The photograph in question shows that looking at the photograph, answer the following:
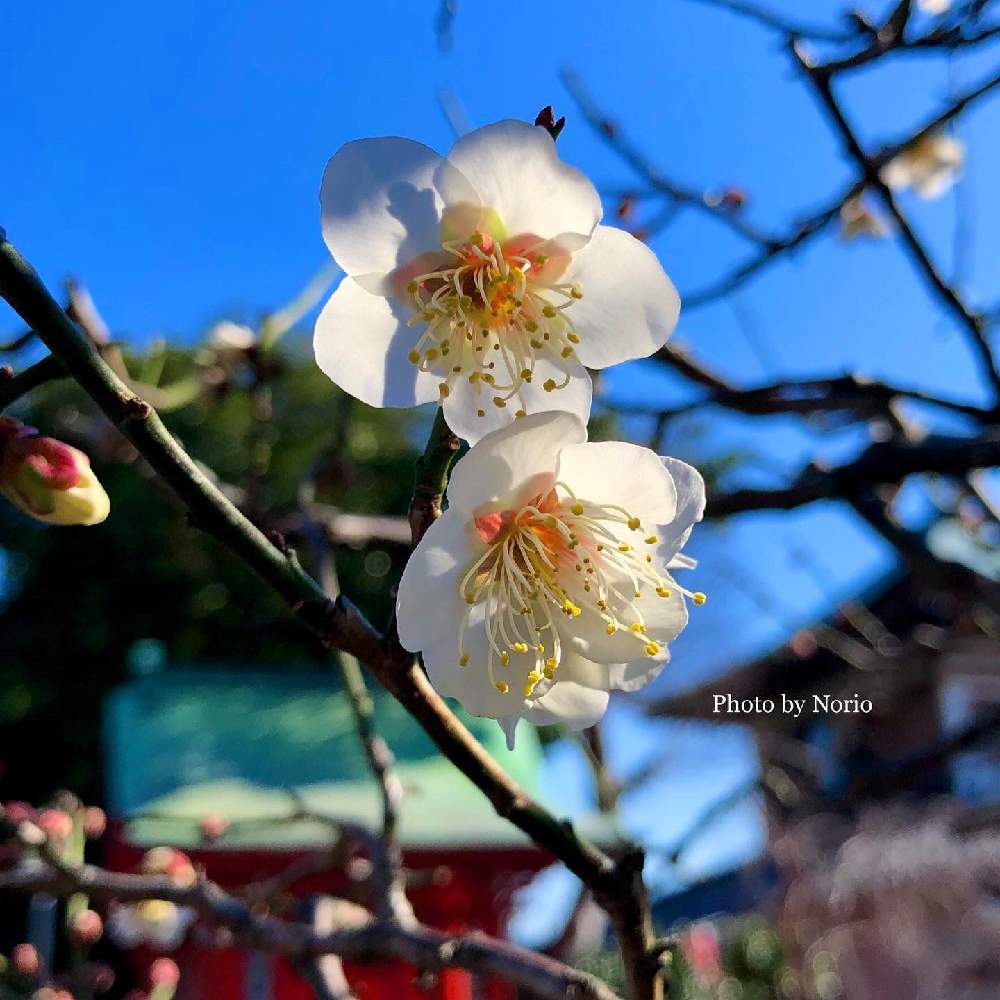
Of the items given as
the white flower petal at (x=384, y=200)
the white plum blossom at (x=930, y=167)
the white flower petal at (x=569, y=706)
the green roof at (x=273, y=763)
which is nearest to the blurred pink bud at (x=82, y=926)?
the green roof at (x=273, y=763)

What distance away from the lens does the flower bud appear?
61 cm

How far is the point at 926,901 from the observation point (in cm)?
523

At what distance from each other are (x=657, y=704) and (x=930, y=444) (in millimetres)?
3092

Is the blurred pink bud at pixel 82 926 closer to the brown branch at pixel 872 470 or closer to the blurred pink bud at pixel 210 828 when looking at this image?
the blurred pink bud at pixel 210 828

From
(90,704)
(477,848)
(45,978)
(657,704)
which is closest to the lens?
(45,978)

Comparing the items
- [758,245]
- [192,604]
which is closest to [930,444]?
[758,245]

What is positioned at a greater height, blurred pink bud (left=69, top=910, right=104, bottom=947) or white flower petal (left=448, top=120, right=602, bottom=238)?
white flower petal (left=448, top=120, right=602, bottom=238)

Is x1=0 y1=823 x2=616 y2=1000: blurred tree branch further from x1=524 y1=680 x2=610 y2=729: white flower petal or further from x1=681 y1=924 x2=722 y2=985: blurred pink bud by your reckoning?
x1=681 y1=924 x2=722 y2=985: blurred pink bud

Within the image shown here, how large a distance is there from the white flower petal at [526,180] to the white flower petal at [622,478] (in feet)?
0.49

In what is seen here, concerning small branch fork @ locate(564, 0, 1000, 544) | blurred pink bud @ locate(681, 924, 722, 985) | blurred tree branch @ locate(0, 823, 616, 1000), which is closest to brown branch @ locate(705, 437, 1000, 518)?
small branch fork @ locate(564, 0, 1000, 544)

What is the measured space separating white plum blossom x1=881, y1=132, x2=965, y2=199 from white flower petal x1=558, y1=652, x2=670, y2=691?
2062 mm

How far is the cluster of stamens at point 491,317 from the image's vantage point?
64cm

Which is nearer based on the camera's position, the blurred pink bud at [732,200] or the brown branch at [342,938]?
the brown branch at [342,938]

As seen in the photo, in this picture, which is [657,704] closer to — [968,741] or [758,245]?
[968,741]
